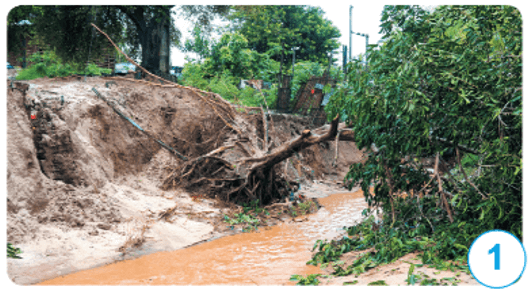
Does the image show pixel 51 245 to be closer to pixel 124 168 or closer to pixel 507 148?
pixel 124 168

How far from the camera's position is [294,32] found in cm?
1961

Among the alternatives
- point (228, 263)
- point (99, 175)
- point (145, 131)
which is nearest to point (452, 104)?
point (228, 263)

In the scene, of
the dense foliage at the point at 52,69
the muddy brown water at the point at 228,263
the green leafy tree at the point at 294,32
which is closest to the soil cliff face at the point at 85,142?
the muddy brown water at the point at 228,263

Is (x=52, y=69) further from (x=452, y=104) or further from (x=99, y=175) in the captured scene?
(x=452, y=104)

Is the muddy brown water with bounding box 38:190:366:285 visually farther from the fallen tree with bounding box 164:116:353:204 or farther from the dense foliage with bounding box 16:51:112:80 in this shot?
the dense foliage with bounding box 16:51:112:80

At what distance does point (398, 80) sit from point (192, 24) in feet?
35.3

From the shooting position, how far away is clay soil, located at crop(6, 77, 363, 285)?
492 cm

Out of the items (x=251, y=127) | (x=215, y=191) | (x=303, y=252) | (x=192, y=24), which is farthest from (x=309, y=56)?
Result: (x=303, y=252)

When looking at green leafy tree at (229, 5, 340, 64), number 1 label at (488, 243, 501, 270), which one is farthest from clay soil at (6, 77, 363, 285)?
green leafy tree at (229, 5, 340, 64)

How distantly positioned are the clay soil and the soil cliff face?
2 centimetres

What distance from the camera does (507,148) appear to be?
333cm

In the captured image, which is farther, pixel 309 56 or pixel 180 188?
pixel 309 56

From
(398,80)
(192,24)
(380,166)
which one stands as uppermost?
(192,24)

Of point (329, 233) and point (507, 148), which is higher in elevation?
point (507, 148)
